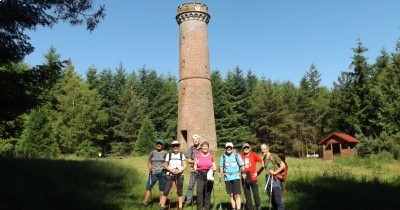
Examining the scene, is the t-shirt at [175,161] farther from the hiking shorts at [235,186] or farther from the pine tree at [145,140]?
the pine tree at [145,140]

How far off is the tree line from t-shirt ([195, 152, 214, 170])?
66.4 ft

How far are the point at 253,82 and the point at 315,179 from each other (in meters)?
48.2

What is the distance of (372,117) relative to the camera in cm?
3903

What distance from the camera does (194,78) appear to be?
29.2 m

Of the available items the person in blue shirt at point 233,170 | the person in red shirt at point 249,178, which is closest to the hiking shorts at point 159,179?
the person in blue shirt at point 233,170

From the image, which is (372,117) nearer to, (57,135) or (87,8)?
(57,135)

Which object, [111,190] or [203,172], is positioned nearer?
[203,172]

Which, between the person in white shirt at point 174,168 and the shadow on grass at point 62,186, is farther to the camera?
the person in white shirt at point 174,168

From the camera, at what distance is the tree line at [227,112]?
3612 cm

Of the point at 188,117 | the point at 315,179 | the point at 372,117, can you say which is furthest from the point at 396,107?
the point at 315,179

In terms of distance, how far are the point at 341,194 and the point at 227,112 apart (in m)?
40.4

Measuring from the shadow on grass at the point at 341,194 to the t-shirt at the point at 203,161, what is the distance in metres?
2.44

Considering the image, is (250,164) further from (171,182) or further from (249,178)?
(171,182)

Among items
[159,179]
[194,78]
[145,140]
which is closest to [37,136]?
[145,140]
